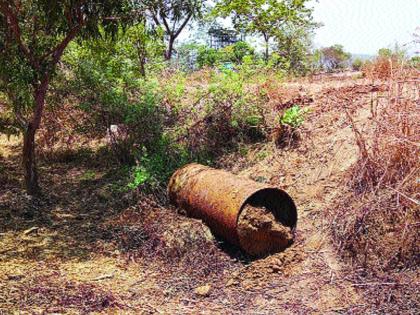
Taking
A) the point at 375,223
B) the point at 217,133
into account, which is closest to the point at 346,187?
the point at 375,223

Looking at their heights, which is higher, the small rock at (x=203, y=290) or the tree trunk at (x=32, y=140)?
the tree trunk at (x=32, y=140)

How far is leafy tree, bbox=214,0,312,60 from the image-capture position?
2459cm

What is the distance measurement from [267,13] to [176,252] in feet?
70.7

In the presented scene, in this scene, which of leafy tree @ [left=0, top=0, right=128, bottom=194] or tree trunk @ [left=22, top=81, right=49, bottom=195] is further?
tree trunk @ [left=22, top=81, right=49, bottom=195]

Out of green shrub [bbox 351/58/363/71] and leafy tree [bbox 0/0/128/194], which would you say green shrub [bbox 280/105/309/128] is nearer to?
leafy tree [bbox 0/0/128/194]

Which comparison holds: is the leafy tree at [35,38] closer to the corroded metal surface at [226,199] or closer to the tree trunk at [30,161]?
the tree trunk at [30,161]

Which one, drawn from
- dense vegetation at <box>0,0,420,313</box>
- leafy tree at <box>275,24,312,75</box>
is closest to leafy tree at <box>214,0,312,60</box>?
leafy tree at <box>275,24,312,75</box>

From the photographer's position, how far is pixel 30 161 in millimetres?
7152

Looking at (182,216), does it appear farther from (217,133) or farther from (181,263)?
(217,133)

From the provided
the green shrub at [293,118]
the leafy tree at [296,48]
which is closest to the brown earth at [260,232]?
the green shrub at [293,118]

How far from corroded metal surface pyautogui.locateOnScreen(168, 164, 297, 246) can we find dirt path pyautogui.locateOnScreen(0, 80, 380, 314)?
0.67ft

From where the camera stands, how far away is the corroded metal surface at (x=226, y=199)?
5031 millimetres

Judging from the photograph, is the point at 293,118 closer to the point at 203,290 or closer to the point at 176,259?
the point at 176,259

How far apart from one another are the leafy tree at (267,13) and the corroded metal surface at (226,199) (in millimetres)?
19228
